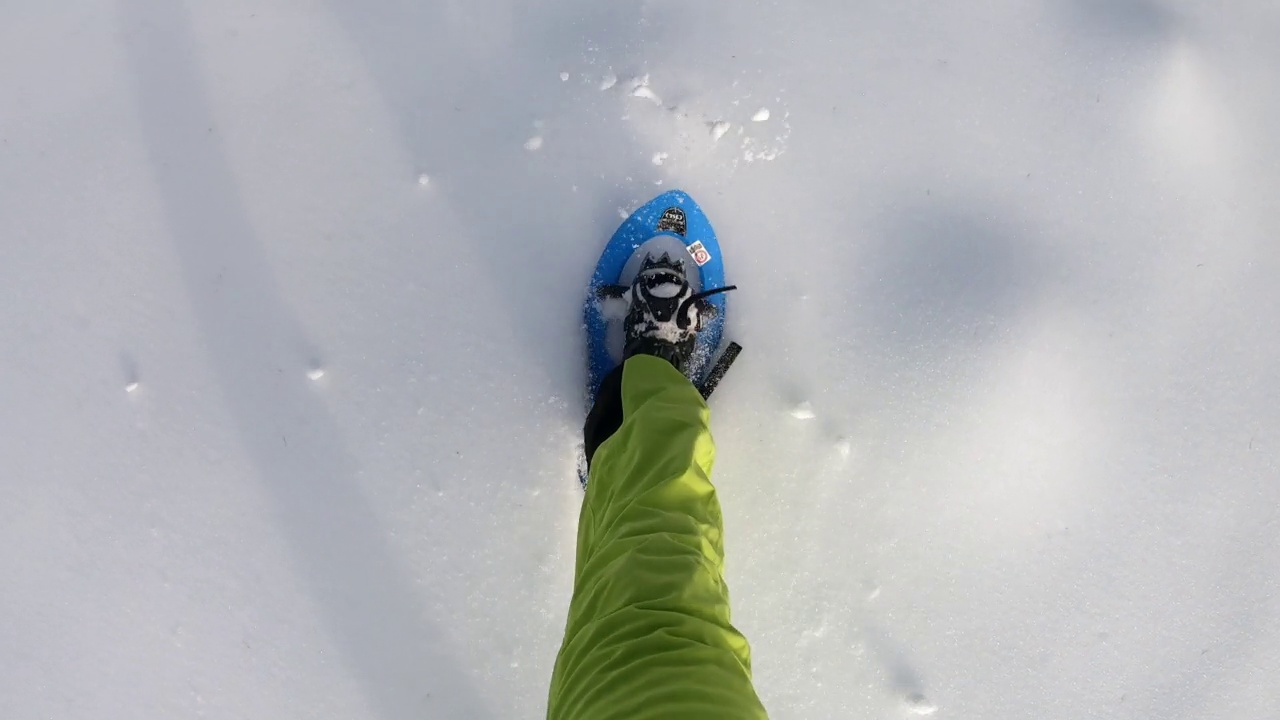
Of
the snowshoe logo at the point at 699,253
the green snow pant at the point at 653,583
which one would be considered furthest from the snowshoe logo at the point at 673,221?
the green snow pant at the point at 653,583

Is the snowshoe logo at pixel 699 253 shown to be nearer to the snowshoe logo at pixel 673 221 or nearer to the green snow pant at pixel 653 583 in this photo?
the snowshoe logo at pixel 673 221

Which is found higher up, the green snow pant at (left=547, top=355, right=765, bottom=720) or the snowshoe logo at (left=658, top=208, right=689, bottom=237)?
the snowshoe logo at (left=658, top=208, right=689, bottom=237)

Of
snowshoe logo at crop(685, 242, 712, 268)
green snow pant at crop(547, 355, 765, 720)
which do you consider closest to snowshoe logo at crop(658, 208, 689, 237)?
snowshoe logo at crop(685, 242, 712, 268)

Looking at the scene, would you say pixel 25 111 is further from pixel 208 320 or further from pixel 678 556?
pixel 678 556

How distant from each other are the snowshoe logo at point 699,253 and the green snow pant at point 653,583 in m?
0.23

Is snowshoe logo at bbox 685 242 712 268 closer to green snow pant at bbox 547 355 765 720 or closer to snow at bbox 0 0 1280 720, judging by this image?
snow at bbox 0 0 1280 720

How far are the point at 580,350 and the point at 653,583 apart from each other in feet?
1.45

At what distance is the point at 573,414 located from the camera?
105 cm

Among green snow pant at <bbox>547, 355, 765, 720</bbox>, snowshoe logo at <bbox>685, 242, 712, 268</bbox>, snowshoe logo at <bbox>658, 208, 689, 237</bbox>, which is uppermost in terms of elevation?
snowshoe logo at <bbox>658, 208, 689, 237</bbox>

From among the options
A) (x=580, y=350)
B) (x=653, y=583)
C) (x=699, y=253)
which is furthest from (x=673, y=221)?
(x=653, y=583)

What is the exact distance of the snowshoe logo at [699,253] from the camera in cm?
108

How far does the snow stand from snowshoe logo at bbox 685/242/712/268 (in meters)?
0.05

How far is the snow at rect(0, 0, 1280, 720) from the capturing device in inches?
40.6

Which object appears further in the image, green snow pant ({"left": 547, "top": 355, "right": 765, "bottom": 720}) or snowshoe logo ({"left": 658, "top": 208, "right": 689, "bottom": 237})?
snowshoe logo ({"left": 658, "top": 208, "right": 689, "bottom": 237})
